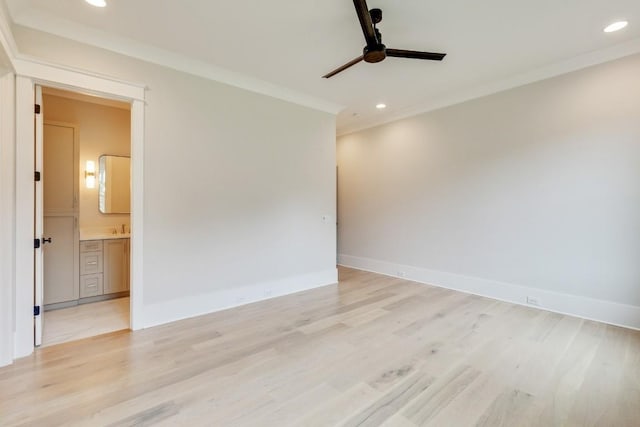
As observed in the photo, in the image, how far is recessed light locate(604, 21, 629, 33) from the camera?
2775 mm

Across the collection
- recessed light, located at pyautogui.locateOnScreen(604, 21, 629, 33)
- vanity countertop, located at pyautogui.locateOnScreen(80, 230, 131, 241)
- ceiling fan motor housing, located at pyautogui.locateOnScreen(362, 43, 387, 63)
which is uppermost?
recessed light, located at pyautogui.locateOnScreen(604, 21, 629, 33)

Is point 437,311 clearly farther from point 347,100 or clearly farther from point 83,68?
point 83,68

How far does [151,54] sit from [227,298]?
2.94 m

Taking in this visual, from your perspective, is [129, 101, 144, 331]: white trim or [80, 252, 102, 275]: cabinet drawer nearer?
[129, 101, 144, 331]: white trim

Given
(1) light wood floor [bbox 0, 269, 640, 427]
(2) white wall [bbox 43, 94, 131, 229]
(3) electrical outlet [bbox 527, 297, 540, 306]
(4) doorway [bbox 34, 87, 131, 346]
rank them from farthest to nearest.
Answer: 1. (2) white wall [bbox 43, 94, 131, 229]
2. (3) electrical outlet [bbox 527, 297, 540, 306]
3. (4) doorway [bbox 34, 87, 131, 346]
4. (1) light wood floor [bbox 0, 269, 640, 427]

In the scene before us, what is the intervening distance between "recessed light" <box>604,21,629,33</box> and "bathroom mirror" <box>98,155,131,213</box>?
20.5ft

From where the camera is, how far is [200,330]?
10.3ft

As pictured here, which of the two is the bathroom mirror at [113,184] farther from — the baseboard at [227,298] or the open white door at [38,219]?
the baseboard at [227,298]

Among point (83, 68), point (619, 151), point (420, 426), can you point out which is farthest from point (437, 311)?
point (83, 68)

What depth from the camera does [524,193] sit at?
13.0ft

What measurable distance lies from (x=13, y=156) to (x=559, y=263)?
19.1 ft

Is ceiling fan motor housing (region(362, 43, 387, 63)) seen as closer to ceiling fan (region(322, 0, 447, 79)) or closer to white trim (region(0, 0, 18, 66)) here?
ceiling fan (region(322, 0, 447, 79))

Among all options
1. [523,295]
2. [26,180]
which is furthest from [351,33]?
[523,295]

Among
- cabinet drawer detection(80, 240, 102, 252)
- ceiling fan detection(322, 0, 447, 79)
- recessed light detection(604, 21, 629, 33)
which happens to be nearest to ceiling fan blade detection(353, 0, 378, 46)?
ceiling fan detection(322, 0, 447, 79)
